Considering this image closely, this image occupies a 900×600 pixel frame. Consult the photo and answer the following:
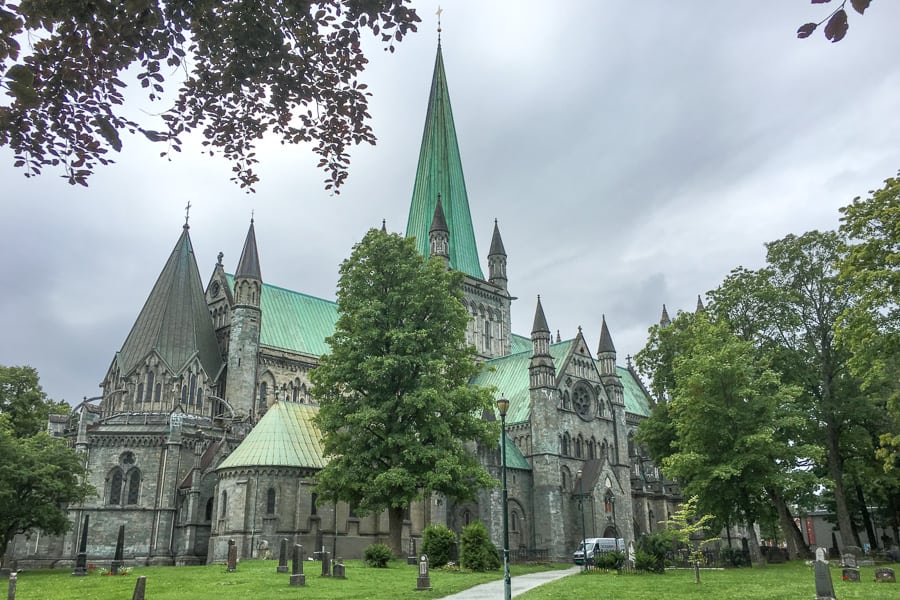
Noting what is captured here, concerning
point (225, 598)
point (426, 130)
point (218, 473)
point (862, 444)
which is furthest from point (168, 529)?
point (426, 130)

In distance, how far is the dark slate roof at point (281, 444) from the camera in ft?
118

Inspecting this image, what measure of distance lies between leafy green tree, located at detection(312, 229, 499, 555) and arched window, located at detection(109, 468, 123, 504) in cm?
1790

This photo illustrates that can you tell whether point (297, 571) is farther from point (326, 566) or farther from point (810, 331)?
point (810, 331)

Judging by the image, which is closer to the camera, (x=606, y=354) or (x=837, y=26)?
(x=837, y=26)

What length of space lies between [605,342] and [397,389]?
3020cm

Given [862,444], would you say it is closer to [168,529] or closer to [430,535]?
[430,535]

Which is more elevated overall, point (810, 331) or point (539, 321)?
point (539, 321)

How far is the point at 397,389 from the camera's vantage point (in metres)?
31.7

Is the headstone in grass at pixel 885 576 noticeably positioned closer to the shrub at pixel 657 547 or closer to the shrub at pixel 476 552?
the shrub at pixel 657 547

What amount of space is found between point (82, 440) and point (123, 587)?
24716 mm

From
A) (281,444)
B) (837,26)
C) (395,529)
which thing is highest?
(281,444)

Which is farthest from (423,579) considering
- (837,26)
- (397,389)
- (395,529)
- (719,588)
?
(837,26)

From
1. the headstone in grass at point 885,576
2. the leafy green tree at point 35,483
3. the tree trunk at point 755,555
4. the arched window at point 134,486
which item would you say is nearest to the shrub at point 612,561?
the tree trunk at point 755,555

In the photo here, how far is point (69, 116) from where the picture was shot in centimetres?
718
